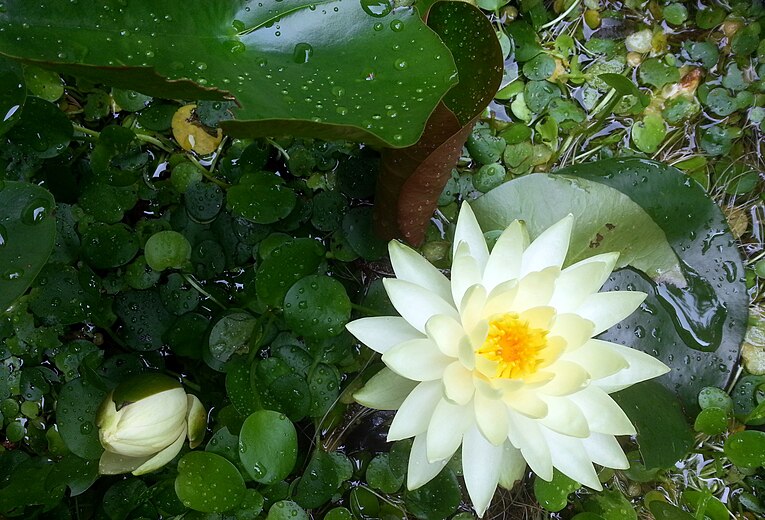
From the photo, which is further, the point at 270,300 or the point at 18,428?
the point at 18,428

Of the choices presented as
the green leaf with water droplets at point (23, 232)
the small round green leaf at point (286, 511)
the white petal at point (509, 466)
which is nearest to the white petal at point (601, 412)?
the white petal at point (509, 466)

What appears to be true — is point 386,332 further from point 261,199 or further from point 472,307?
point 261,199

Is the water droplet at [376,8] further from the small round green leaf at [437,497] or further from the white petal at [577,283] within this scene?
the small round green leaf at [437,497]

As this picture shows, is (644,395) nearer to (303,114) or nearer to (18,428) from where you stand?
(303,114)

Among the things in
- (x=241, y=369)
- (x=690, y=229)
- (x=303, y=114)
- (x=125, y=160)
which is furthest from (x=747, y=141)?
(x=125, y=160)

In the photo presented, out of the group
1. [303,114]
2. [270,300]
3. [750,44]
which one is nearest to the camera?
[303,114]

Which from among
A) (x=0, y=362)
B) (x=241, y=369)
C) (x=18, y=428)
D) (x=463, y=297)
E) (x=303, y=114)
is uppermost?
(x=303, y=114)

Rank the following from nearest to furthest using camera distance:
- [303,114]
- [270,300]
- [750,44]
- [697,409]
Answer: [303,114]
[270,300]
[697,409]
[750,44]
